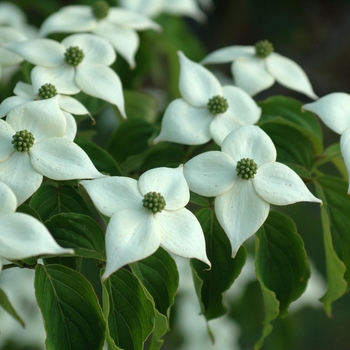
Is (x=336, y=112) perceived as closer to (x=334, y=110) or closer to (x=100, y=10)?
(x=334, y=110)

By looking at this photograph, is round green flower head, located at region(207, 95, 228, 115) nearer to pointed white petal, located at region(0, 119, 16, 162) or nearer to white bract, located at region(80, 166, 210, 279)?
white bract, located at region(80, 166, 210, 279)

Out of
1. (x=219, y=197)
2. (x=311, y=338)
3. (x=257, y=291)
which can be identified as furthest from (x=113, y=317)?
(x=311, y=338)

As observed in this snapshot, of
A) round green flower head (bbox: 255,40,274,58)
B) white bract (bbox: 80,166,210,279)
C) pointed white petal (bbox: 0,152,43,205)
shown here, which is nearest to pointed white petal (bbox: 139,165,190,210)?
white bract (bbox: 80,166,210,279)

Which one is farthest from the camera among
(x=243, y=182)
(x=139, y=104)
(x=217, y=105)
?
(x=139, y=104)

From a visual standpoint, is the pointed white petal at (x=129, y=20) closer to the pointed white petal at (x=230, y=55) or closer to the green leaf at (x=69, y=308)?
the pointed white petal at (x=230, y=55)

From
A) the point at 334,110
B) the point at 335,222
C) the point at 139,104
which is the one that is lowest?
the point at 139,104

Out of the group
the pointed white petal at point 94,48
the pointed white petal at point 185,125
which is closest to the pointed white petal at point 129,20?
the pointed white petal at point 94,48

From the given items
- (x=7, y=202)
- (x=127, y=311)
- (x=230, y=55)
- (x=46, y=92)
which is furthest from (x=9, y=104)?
(x=230, y=55)
